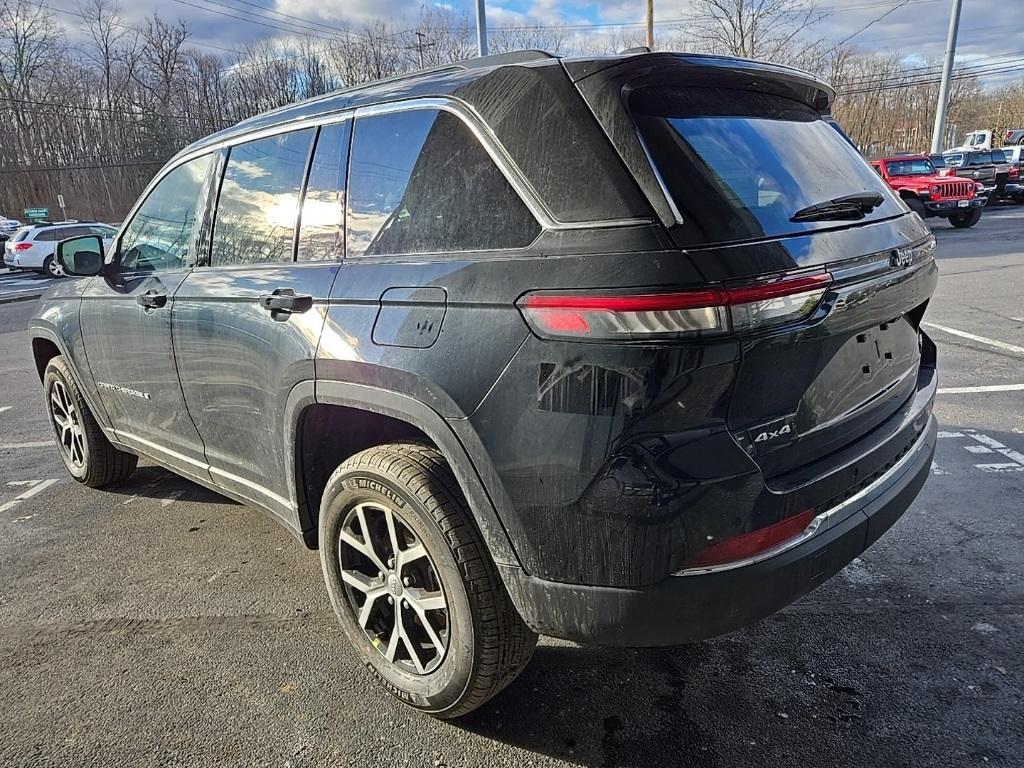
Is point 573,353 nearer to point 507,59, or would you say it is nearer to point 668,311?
point 668,311

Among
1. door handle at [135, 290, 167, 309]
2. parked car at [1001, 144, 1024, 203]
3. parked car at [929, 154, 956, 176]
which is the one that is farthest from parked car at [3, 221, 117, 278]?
parked car at [1001, 144, 1024, 203]

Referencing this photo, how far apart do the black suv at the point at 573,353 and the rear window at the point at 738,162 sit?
1 centimetres

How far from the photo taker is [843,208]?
2068 mm

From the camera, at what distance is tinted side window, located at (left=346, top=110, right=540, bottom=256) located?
1940mm

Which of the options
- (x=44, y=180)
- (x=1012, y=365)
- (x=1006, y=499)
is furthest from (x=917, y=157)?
(x=44, y=180)

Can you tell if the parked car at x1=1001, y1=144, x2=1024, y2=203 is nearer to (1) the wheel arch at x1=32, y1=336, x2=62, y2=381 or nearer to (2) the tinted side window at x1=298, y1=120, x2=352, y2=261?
(2) the tinted side window at x1=298, y1=120, x2=352, y2=261

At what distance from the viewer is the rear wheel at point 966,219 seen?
733 inches

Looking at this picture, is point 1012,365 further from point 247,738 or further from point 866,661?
point 247,738

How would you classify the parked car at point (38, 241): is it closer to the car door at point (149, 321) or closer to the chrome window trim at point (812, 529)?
the car door at point (149, 321)

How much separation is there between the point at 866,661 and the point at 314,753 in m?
1.85

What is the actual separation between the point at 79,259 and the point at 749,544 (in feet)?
11.6

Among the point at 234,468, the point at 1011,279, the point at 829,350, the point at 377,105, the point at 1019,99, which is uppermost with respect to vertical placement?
the point at 1019,99

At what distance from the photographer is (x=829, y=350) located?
1.88 m

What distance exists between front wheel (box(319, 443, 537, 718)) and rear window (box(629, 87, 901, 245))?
1.00m
